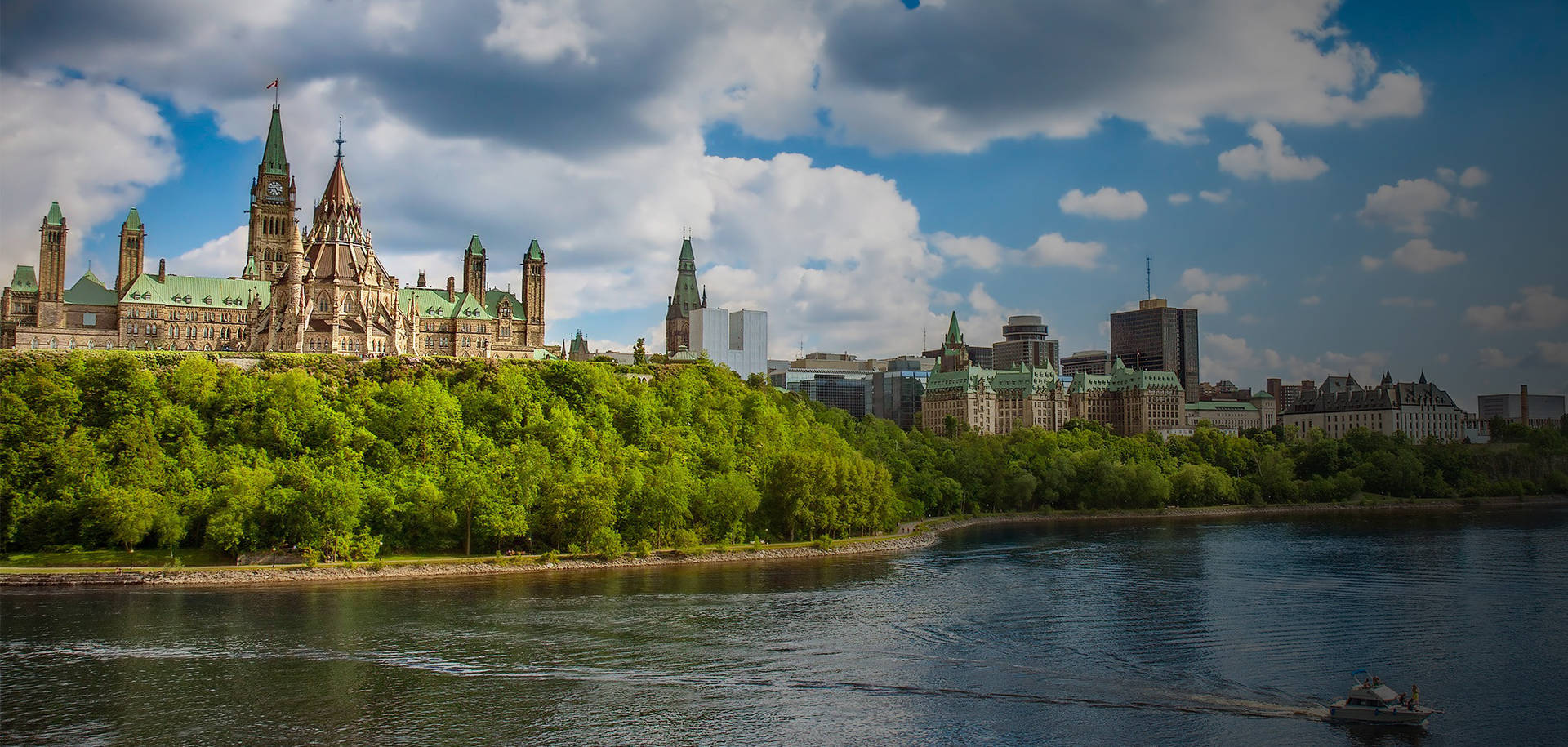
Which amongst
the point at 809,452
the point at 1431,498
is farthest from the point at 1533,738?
the point at 1431,498

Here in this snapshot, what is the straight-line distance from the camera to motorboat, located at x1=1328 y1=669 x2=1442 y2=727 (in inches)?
1438

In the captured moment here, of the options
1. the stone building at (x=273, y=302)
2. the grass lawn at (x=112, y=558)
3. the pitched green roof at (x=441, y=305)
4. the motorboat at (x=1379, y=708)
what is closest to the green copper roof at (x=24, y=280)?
the stone building at (x=273, y=302)

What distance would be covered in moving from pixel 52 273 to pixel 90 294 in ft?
13.6

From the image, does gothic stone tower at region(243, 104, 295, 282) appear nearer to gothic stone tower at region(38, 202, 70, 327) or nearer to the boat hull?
gothic stone tower at region(38, 202, 70, 327)

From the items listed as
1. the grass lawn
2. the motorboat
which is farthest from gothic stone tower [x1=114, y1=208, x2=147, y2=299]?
the motorboat

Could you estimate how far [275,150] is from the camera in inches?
5615

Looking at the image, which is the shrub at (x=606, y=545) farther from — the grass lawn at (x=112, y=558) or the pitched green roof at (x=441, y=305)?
the pitched green roof at (x=441, y=305)

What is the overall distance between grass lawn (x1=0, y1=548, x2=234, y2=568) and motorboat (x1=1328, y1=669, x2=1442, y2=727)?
57460 mm

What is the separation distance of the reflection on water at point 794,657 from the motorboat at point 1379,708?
1.60ft

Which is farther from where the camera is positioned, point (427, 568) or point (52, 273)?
point (52, 273)

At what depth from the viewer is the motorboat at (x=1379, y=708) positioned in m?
36.5

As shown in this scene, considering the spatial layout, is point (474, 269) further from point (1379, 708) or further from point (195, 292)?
point (1379, 708)

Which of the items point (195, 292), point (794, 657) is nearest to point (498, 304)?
point (195, 292)

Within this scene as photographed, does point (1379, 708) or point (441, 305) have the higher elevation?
point (441, 305)
